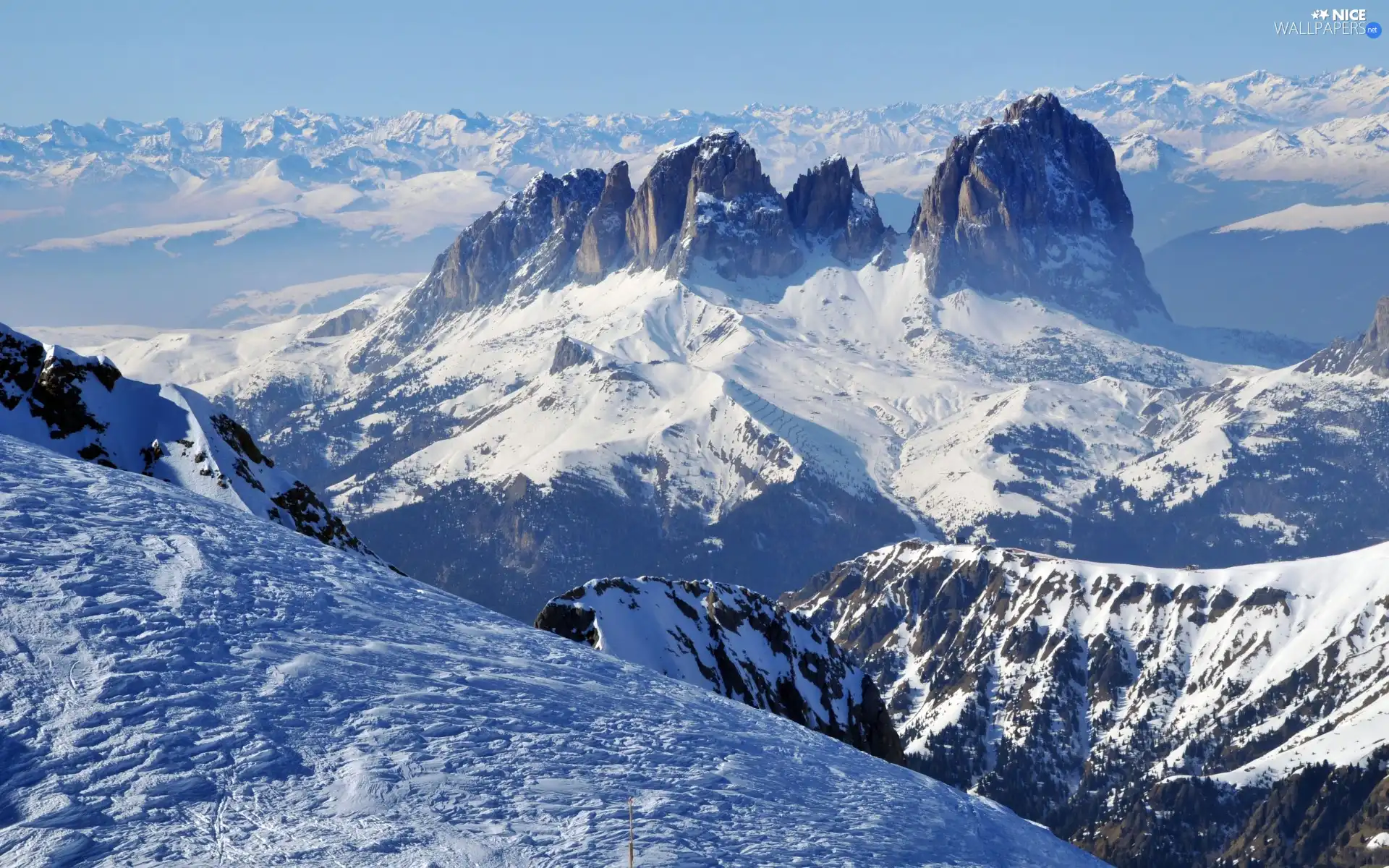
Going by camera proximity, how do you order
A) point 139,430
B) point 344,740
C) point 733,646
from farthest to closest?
point 733,646 < point 139,430 < point 344,740

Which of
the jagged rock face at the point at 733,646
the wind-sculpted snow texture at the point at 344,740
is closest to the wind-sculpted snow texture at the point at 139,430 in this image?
the jagged rock face at the point at 733,646

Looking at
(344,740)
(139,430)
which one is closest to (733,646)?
(139,430)

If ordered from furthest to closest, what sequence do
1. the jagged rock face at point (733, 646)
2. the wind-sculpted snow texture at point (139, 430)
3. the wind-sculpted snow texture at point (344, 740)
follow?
the jagged rock face at point (733, 646) < the wind-sculpted snow texture at point (139, 430) < the wind-sculpted snow texture at point (344, 740)

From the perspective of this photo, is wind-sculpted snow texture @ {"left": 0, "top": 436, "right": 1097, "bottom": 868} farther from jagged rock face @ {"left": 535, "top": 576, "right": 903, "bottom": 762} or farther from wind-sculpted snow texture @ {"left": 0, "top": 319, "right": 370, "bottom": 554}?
jagged rock face @ {"left": 535, "top": 576, "right": 903, "bottom": 762}

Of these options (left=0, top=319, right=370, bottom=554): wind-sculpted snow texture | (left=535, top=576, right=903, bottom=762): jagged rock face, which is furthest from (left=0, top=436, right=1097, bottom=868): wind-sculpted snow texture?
(left=535, top=576, right=903, bottom=762): jagged rock face

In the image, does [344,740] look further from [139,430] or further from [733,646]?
[733,646]

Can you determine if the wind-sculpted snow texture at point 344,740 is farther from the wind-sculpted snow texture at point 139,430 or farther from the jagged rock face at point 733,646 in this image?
the jagged rock face at point 733,646

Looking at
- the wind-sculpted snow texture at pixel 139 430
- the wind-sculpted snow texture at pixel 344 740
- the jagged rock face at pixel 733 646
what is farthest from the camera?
the jagged rock face at pixel 733 646
